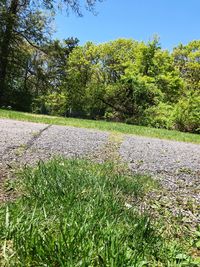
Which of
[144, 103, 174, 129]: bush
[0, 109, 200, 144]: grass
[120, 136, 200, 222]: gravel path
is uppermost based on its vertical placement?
[144, 103, 174, 129]: bush

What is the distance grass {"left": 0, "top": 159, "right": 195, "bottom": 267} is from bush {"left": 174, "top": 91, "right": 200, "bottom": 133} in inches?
712

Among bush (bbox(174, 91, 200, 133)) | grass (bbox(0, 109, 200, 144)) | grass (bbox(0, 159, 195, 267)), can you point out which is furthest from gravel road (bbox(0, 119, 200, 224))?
bush (bbox(174, 91, 200, 133))

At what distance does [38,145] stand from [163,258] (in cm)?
455

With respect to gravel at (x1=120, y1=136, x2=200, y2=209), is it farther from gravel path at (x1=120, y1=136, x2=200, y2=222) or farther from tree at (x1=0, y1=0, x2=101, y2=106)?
tree at (x1=0, y1=0, x2=101, y2=106)

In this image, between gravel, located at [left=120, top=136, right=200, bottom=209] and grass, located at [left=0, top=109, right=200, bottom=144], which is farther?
grass, located at [left=0, top=109, right=200, bottom=144]

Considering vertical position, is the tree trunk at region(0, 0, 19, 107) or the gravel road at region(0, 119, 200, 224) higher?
the tree trunk at region(0, 0, 19, 107)

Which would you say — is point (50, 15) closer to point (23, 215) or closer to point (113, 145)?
point (113, 145)

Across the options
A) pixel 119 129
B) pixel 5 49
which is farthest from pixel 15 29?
pixel 119 129

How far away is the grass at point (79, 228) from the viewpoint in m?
2.14

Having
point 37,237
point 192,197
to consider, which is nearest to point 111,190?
point 192,197

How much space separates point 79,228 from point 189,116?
19.9 metres

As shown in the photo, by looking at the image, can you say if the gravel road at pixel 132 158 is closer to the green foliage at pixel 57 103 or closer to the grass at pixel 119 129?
the grass at pixel 119 129

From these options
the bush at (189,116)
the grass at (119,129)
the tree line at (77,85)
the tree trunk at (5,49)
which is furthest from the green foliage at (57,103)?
the grass at (119,129)

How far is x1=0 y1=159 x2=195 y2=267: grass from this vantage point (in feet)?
7.02
